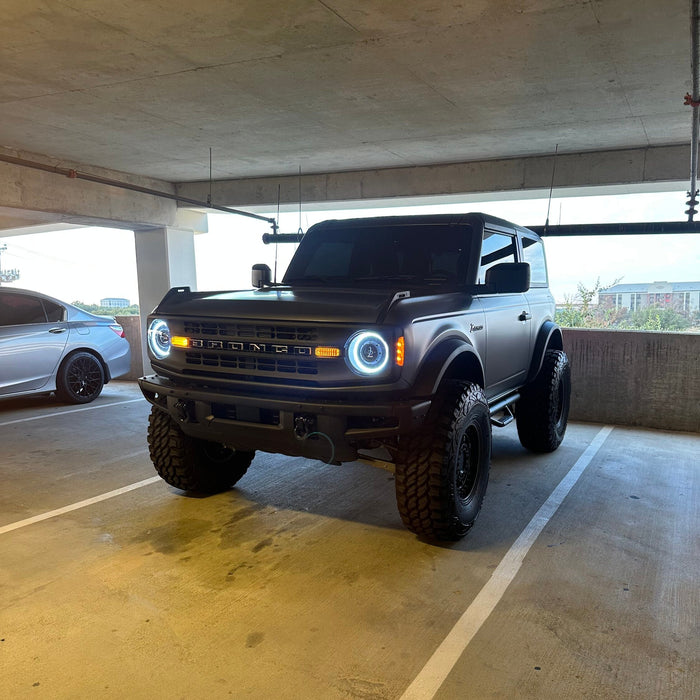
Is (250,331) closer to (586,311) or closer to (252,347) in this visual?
(252,347)

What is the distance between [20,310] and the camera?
732cm

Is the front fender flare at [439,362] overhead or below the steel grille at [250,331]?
below

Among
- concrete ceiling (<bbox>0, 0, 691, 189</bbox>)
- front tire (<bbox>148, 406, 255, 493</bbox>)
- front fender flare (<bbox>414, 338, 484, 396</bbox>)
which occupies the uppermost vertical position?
concrete ceiling (<bbox>0, 0, 691, 189</bbox>)

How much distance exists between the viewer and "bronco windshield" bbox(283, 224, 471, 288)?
4051 millimetres

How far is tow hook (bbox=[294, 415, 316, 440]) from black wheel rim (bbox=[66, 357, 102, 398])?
18.7 ft

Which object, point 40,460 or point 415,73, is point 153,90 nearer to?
point 415,73

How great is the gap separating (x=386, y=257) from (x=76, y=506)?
2781 mm

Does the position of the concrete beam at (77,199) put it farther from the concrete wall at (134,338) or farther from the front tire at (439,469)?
the front tire at (439,469)

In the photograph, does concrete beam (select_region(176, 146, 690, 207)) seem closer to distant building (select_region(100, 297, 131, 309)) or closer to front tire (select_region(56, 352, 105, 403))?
distant building (select_region(100, 297, 131, 309))

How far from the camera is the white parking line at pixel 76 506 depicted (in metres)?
3.73

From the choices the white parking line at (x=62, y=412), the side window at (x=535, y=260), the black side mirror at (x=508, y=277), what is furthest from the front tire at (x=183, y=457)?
the white parking line at (x=62, y=412)

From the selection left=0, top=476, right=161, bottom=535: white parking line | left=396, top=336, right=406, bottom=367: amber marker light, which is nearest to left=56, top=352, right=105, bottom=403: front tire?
left=0, top=476, right=161, bottom=535: white parking line

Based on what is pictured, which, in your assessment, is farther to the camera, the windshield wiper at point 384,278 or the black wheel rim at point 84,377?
the black wheel rim at point 84,377

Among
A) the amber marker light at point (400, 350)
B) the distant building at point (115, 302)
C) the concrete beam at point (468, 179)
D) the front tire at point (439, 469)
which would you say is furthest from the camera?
the distant building at point (115, 302)
